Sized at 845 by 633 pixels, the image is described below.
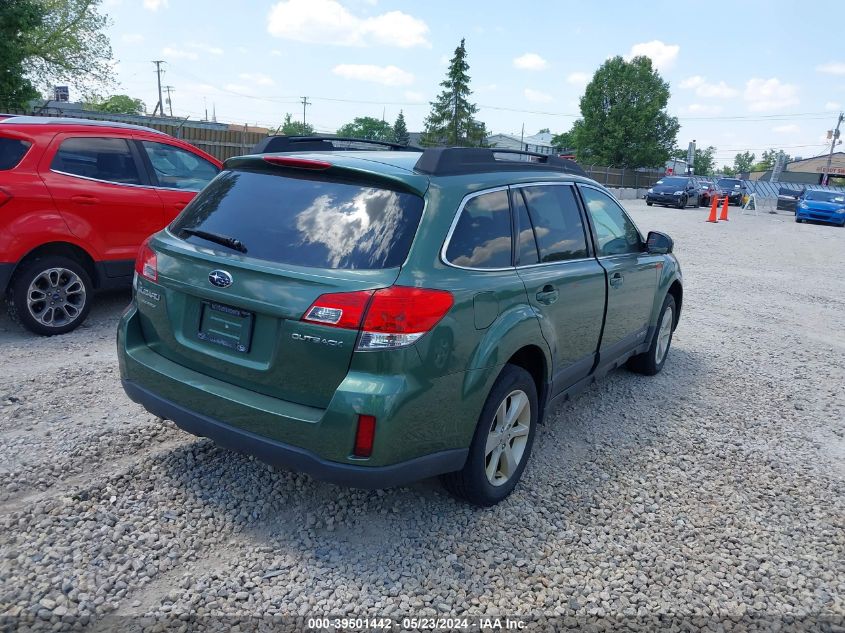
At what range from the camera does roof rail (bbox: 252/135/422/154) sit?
3.98 meters

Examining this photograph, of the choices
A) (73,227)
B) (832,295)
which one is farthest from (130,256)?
(832,295)

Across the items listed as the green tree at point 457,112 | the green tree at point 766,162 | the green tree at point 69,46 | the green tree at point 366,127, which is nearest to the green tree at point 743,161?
the green tree at point 766,162

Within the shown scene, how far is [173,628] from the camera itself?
101 inches

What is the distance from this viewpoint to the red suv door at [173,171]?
6.74m

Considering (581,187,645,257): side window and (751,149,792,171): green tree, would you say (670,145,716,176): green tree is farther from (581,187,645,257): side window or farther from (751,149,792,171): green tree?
(581,187,645,257): side window

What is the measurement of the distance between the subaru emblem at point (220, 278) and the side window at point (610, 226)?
2511 mm

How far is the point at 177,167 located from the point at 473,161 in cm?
459

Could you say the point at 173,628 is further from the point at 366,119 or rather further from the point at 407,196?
the point at 366,119

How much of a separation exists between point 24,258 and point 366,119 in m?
161

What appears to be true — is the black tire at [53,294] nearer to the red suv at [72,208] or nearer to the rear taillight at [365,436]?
the red suv at [72,208]

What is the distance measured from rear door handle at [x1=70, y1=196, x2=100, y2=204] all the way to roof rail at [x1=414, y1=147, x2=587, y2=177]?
13.1 ft

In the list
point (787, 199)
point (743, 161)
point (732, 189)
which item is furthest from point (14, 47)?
point (743, 161)

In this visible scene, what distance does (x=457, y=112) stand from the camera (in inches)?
2431

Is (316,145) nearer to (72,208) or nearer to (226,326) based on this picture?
(226,326)
